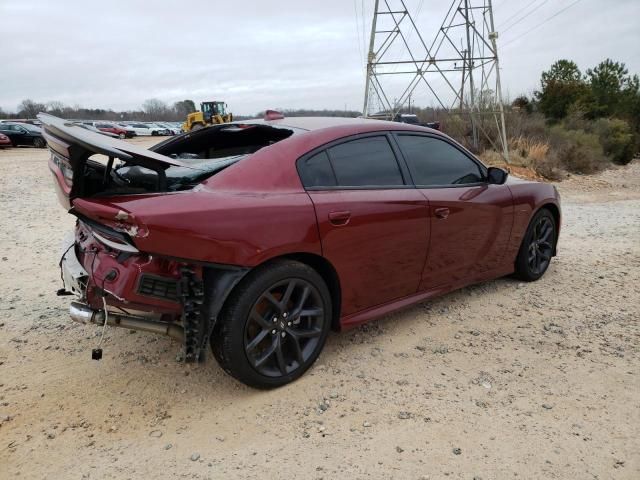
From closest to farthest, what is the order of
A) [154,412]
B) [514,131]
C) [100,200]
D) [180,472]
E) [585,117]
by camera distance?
1. [180,472]
2. [100,200]
3. [154,412]
4. [514,131]
5. [585,117]

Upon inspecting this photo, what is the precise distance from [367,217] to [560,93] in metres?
30.8

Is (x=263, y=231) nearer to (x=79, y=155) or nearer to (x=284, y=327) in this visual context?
(x=284, y=327)

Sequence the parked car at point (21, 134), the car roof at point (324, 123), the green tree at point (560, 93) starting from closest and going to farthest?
the car roof at point (324, 123)
the parked car at point (21, 134)
the green tree at point (560, 93)

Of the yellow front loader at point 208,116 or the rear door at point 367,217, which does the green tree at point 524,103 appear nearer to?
the yellow front loader at point 208,116

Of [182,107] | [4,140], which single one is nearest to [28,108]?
[182,107]

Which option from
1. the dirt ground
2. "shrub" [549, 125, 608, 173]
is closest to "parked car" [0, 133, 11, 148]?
the dirt ground

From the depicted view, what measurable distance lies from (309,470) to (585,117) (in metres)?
30.8

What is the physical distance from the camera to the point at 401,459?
2.35m

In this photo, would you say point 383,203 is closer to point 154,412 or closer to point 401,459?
point 401,459

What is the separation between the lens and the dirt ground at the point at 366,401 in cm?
233

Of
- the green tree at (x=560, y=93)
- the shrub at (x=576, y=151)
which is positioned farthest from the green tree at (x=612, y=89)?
the shrub at (x=576, y=151)

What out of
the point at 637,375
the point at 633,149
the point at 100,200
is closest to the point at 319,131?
the point at 100,200

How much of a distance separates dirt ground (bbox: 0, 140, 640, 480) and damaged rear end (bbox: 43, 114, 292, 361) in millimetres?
490

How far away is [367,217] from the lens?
10.2ft
